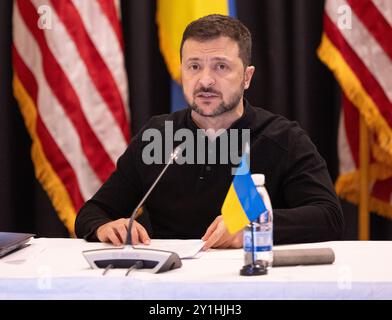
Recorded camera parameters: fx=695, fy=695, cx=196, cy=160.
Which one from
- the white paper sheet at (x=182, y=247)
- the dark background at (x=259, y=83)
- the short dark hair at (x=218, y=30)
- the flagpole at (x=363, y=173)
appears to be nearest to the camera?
the white paper sheet at (x=182, y=247)

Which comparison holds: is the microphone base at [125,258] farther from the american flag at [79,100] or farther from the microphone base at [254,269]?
the american flag at [79,100]

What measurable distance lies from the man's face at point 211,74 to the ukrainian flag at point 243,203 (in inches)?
33.3

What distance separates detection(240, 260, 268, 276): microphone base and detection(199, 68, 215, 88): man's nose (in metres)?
1.01

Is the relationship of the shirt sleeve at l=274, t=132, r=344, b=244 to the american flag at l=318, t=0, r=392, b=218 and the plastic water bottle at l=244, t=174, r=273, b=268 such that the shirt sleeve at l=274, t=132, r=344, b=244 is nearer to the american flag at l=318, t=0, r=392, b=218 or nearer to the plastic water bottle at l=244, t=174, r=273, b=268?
the plastic water bottle at l=244, t=174, r=273, b=268

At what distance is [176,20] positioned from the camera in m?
3.59

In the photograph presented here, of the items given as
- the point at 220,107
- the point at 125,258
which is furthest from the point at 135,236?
the point at 220,107

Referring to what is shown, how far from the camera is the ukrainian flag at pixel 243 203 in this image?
173 centimetres

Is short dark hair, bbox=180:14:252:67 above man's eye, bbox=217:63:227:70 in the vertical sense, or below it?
above

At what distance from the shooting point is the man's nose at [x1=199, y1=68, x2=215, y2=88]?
8.41 ft

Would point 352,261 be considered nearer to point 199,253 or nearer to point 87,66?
point 199,253

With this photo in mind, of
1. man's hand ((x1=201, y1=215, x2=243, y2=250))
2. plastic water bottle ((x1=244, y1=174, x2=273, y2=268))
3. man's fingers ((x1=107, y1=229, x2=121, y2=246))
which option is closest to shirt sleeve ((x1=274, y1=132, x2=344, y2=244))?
man's hand ((x1=201, y1=215, x2=243, y2=250))

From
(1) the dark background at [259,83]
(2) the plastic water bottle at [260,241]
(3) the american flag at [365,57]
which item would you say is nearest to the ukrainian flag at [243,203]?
(2) the plastic water bottle at [260,241]

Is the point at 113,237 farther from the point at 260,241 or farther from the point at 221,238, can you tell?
the point at 260,241

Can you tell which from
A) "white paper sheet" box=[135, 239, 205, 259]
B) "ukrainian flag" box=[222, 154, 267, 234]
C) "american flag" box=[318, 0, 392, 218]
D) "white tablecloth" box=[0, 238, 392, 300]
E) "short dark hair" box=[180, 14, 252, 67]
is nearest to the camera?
"white tablecloth" box=[0, 238, 392, 300]
